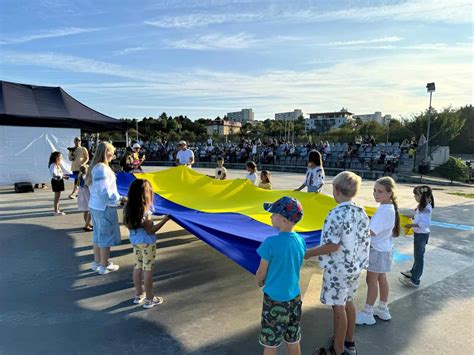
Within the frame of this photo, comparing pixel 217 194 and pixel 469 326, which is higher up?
pixel 217 194

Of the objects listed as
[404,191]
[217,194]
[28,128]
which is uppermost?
[28,128]

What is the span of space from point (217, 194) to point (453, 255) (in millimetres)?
3828

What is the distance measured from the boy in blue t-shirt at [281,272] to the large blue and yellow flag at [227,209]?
0.77 m

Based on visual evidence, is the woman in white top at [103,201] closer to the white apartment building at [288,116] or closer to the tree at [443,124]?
the tree at [443,124]

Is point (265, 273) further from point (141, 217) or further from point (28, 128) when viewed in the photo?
point (28, 128)

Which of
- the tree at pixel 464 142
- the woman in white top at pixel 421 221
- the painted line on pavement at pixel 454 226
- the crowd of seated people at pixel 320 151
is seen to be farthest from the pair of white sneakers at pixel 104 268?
the tree at pixel 464 142

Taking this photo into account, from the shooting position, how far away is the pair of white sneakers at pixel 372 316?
10.3 ft

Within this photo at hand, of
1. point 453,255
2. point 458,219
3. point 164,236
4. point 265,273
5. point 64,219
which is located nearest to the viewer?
point 265,273

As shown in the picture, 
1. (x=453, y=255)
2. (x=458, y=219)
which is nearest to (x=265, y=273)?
(x=453, y=255)

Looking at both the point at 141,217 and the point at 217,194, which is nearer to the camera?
the point at 141,217

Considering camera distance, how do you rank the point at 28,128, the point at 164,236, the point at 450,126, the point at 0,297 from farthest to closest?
the point at 450,126, the point at 28,128, the point at 164,236, the point at 0,297

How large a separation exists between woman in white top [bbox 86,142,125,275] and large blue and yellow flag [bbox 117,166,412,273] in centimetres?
68

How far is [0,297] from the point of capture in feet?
11.8

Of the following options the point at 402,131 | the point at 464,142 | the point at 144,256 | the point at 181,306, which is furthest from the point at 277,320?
the point at 464,142
